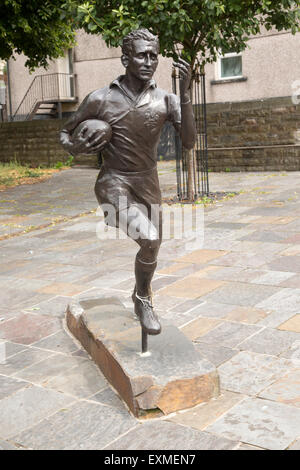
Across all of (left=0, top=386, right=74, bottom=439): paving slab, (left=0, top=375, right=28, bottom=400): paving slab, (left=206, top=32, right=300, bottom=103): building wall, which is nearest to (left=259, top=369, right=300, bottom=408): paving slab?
(left=0, top=386, right=74, bottom=439): paving slab

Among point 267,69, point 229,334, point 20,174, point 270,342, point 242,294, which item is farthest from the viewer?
point 20,174

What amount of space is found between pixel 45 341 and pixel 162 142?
13166 mm

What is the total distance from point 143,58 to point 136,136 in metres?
0.50

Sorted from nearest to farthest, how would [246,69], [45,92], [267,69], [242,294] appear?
[242,294]
[267,69]
[246,69]
[45,92]

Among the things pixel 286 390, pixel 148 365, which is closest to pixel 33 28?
pixel 148 365

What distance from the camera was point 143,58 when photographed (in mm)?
3848

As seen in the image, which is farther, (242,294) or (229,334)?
(242,294)

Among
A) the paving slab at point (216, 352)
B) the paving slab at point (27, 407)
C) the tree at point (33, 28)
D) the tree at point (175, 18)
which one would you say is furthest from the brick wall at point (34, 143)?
the paving slab at point (27, 407)

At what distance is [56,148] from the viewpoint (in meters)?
18.4

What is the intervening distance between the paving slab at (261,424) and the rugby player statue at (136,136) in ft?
2.57

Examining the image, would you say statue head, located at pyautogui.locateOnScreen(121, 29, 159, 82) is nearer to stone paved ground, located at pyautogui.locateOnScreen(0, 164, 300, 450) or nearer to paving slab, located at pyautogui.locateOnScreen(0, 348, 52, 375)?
stone paved ground, located at pyautogui.locateOnScreen(0, 164, 300, 450)

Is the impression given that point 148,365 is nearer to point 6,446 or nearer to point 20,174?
→ point 6,446

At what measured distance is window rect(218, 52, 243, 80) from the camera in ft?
55.5

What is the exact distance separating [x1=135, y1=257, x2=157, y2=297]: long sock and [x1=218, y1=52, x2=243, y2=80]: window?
1386cm
